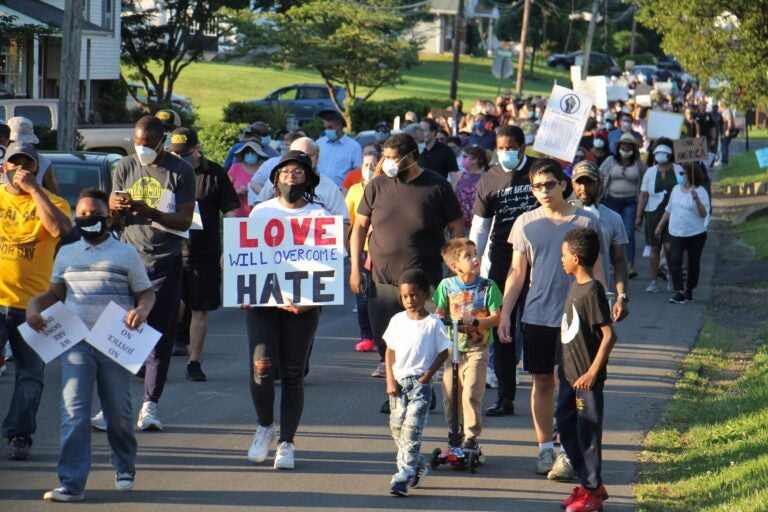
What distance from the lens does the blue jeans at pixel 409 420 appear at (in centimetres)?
710

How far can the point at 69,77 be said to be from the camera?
1961 centimetres

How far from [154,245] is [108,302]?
6.08 ft

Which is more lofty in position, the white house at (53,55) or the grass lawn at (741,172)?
the white house at (53,55)

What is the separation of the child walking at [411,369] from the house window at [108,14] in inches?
1320

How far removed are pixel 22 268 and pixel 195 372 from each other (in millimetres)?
2863

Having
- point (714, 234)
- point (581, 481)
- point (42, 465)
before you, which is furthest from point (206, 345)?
point (714, 234)

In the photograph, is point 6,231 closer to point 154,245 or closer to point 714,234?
point 154,245

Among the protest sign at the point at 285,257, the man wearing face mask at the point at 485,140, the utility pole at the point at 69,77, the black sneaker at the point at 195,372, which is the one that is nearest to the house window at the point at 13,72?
the utility pole at the point at 69,77

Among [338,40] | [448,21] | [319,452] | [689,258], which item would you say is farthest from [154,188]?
[448,21]

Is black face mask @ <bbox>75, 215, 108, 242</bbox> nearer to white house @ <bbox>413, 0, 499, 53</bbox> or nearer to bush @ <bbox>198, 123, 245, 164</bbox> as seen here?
bush @ <bbox>198, 123, 245, 164</bbox>

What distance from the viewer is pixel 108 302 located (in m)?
6.86

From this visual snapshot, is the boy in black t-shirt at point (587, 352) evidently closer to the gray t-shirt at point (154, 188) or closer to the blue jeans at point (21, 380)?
the gray t-shirt at point (154, 188)

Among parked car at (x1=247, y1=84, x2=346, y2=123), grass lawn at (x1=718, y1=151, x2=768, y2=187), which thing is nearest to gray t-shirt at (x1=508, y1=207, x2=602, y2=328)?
grass lawn at (x1=718, y1=151, x2=768, y2=187)

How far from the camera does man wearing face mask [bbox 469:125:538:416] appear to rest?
9398 millimetres
